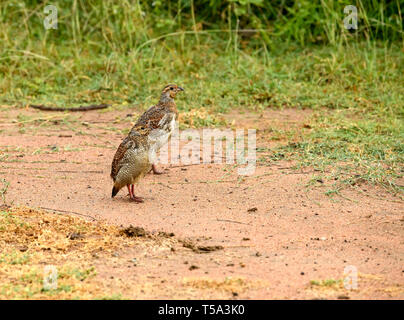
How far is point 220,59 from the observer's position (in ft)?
33.8

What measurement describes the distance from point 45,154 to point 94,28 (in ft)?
12.8

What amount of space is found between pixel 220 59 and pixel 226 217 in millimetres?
5026

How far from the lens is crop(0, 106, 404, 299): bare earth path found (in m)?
4.39

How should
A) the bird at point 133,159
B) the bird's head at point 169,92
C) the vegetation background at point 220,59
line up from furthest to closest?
the vegetation background at point 220,59
the bird's head at point 169,92
the bird at point 133,159

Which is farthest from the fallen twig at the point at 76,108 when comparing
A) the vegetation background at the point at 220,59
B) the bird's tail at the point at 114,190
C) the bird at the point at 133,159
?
the bird's tail at the point at 114,190

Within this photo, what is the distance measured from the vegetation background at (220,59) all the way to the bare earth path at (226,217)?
1.42 metres

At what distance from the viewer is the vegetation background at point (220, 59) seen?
8914 mm

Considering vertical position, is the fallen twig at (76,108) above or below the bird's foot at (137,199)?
above

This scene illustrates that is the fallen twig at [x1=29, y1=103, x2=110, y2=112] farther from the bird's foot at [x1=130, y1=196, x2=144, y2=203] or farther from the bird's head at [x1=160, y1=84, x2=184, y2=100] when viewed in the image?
the bird's foot at [x1=130, y1=196, x2=144, y2=203]

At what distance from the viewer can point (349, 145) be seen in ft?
23.7

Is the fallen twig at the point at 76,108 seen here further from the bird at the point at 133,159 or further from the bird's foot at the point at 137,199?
the bird's foot at the point at 137,199

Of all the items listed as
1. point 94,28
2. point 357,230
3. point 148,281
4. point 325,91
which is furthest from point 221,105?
point 148,281
